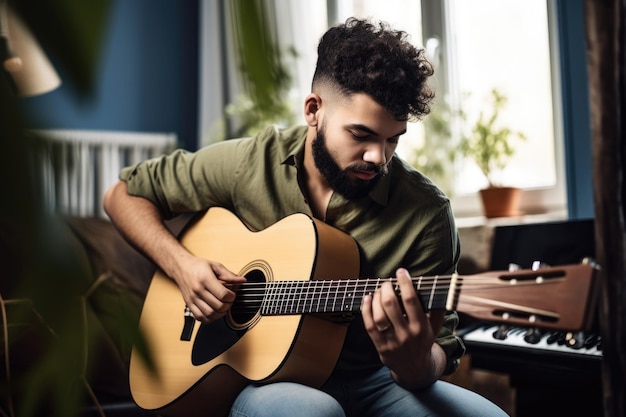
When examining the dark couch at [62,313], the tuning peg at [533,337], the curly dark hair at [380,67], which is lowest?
the tuning peg at [533,337]

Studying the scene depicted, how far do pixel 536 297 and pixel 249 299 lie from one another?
55cm

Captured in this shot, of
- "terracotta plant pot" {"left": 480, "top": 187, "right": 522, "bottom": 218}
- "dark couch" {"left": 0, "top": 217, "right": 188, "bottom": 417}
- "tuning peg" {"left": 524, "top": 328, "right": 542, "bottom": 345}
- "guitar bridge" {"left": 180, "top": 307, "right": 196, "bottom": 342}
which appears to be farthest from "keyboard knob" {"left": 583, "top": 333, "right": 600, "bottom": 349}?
"dark couch" {"left": 0, "top": 217, "right": 188, "bottom": 417}

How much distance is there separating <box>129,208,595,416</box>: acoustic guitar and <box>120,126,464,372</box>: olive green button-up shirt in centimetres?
6

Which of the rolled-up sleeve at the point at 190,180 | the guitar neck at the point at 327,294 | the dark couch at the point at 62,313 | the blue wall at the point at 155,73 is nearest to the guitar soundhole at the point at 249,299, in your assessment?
the guitar neck at the point at 327,294

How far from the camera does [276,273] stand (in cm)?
121

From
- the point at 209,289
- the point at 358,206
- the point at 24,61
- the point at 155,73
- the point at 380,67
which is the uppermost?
the point at 155,73

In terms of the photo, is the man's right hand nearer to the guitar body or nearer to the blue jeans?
the guitar body

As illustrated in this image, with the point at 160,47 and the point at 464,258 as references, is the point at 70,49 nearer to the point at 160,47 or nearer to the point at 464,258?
the point at 464,258

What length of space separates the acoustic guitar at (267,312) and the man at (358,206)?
1.7 inches

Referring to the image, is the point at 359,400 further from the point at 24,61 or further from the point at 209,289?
the point at 24,61

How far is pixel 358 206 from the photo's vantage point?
1.29 meters

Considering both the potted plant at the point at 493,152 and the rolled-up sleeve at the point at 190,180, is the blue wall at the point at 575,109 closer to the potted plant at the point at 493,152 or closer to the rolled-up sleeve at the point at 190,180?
the potted plant at the point at 493,152

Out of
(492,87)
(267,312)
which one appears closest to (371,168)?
(267,312)

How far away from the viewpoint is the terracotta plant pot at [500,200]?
2039 millimetres
